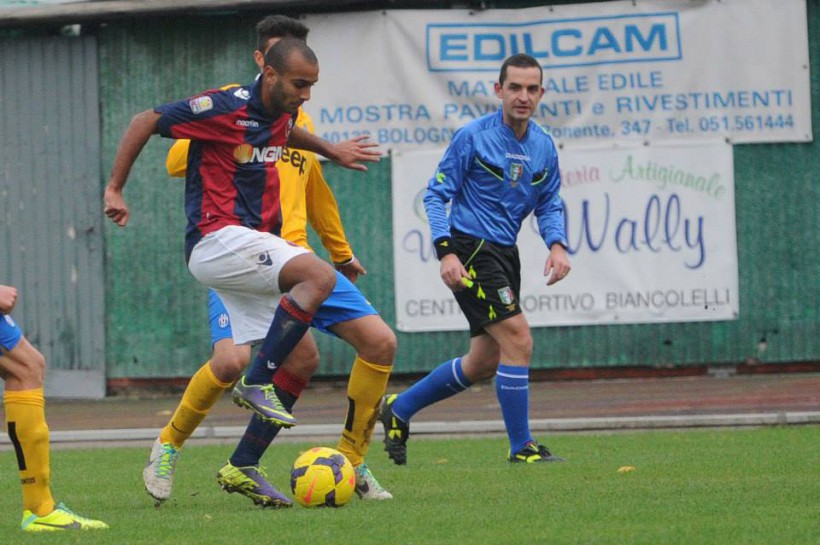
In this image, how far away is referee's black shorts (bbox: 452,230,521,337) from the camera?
9.34m

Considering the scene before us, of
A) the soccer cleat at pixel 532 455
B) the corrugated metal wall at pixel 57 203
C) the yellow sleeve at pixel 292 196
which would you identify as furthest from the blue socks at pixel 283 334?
the corrugated metal wall at pixel 57 203

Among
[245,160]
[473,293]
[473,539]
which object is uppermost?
[245,160]

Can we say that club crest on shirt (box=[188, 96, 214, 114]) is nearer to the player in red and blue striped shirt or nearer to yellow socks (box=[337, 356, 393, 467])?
the player in red and blue striped shirt

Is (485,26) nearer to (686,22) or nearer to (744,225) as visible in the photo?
(686,22)

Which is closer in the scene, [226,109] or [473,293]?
[226,109]

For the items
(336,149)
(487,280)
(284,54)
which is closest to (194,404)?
(336,149)

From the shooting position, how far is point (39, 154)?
50.2 ft

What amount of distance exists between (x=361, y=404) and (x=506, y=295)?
206cm

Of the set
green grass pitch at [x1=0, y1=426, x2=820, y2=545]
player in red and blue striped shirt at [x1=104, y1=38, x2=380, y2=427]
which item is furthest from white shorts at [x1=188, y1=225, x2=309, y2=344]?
green grass pitch at [x1=0, y1=426, x2=820, y2=545]

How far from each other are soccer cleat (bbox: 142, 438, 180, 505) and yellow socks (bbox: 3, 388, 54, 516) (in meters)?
0.98

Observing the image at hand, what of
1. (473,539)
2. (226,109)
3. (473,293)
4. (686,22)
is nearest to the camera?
(473,539)

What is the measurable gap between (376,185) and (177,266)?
2.10m

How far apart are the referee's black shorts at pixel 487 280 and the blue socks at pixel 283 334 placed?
8.53ft

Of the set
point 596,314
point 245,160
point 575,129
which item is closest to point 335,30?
point 575,129
